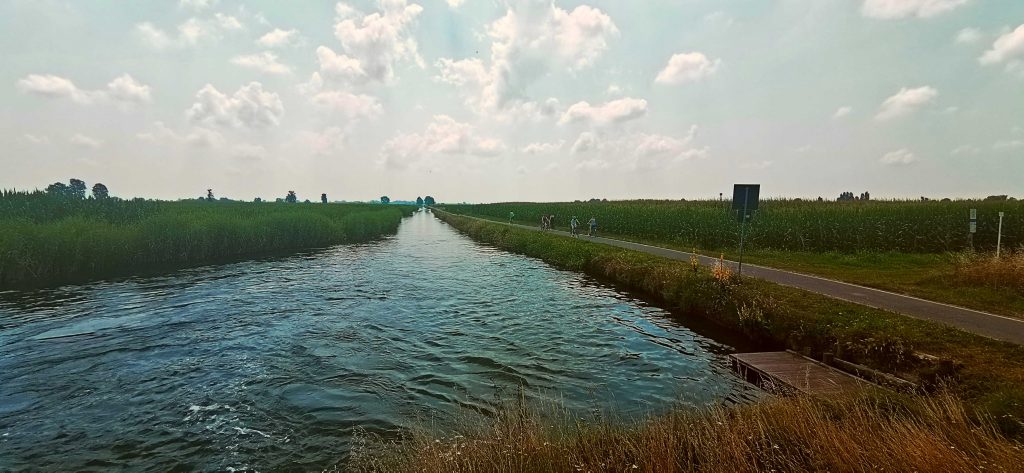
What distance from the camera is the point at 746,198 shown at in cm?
1518

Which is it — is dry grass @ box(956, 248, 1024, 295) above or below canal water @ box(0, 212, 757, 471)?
above

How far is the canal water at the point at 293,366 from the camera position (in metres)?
7.34

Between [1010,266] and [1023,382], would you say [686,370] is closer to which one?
[1023,382]

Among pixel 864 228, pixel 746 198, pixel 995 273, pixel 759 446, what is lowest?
pixel 759 446

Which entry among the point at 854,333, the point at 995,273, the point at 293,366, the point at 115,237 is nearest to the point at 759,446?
the point at 854,333

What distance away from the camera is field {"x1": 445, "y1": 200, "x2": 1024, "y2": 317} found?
1338 cm

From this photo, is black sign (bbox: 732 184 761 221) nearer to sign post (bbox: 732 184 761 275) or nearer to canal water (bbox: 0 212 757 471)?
sign post (bbox: 732 184 761 275)

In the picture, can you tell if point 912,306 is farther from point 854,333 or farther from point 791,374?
point 791,374

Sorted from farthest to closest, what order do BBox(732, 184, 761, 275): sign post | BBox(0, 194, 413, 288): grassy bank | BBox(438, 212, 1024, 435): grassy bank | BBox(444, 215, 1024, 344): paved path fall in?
BBox(0, 194, 413, 288): grassy bank
BBox(732, 184, 761, 275): sign post
BBox(444, 215, 1024, 344): paved path
BBox(438, 212, 1024, 435): grassy bank

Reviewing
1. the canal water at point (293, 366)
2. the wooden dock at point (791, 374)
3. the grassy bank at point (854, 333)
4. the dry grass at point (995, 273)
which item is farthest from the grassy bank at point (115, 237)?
the dry grass at point (995, 273)

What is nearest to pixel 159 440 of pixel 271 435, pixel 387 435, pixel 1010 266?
pixel 271 435

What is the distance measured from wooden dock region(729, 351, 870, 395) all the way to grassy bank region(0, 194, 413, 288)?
27.3m

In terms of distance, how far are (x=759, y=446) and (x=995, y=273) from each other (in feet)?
45.7

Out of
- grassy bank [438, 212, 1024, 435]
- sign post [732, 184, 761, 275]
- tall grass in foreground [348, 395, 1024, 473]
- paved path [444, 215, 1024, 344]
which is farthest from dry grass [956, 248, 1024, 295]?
tall grass in foreground [348, 395, 1024, 473]
